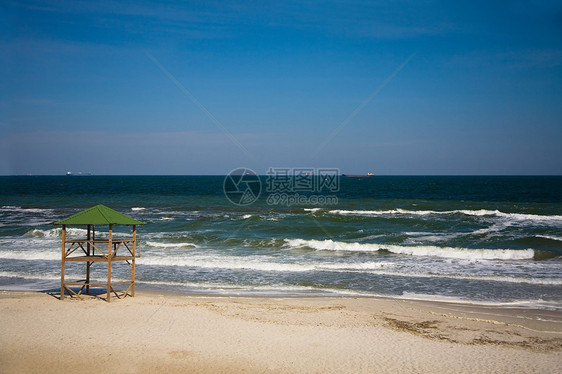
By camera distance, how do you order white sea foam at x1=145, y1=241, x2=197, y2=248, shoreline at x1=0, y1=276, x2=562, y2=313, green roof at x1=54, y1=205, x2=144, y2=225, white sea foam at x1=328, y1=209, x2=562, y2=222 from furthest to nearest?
white sea foam at x1=328, y1=209, x2=562, y2=222
white sea foam at x1=145, y1=241, x2=197, y2=248
shoreline at x1=0, y1=276, x2=562, y2=313
green roof at x1=54, y1=205, x2=144, y2=225

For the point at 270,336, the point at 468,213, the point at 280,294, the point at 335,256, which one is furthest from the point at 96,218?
the point at 468,213

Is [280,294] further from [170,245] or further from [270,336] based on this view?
[170,245]

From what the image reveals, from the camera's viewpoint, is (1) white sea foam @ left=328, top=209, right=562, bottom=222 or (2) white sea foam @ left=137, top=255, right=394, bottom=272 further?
(1) white sea foam @ left=328, top=209, right=562, bottom=222

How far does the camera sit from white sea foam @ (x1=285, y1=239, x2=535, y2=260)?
20.0 m

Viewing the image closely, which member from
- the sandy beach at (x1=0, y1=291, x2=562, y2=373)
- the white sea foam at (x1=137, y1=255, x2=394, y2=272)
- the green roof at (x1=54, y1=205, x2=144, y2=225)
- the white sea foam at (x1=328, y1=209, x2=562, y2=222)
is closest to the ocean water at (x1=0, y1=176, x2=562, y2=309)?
the white sea foam at (x1=137, y1=255, x2=394, y2=272)

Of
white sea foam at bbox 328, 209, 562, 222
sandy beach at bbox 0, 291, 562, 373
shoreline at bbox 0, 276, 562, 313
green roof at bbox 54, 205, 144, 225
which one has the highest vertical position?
green roof at bbox 54, 205, 144, 225

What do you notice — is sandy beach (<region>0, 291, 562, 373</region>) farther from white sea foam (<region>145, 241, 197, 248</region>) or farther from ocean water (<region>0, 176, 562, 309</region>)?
white sea foam (<region>145, 241, 197, 248</region>)

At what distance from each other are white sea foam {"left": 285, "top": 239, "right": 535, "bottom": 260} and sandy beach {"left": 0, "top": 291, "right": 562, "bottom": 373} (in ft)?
28.7

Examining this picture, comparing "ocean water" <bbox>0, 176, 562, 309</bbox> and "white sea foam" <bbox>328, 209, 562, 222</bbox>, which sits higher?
"white sea foam" <bbox>328, 209, 562, 222</bbox>

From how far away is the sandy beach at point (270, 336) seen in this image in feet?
26.0

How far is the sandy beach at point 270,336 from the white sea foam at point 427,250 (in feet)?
28.7

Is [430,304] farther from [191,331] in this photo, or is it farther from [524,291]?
[191,331]

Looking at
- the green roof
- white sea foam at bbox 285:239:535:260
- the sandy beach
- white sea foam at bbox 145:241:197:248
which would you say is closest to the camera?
the sandy beach

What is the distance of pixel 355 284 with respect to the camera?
1511 cm
